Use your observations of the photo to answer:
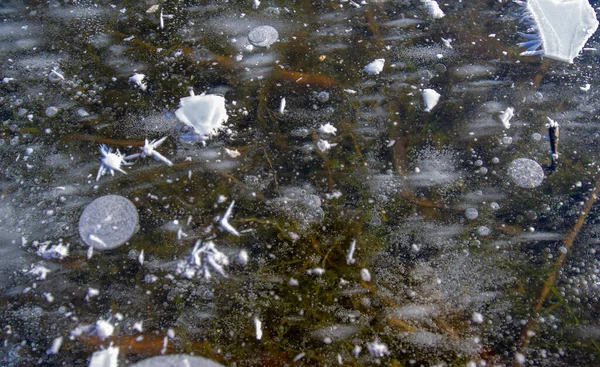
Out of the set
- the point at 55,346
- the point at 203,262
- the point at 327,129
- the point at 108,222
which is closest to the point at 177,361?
the point at 203,262

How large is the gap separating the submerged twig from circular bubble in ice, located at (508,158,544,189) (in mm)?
269

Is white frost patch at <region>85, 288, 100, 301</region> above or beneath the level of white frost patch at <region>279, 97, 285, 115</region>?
beneath

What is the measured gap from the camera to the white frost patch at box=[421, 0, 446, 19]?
2826mm

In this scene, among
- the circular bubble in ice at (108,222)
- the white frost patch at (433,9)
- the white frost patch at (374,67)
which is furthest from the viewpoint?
the white frost patch at (433,9)

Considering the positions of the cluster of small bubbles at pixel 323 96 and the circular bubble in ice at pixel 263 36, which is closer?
the cluster of small bubbles at pixel 323 96

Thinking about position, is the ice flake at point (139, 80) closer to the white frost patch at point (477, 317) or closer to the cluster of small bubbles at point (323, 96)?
the cluster of small bubbles at point (323, 96)

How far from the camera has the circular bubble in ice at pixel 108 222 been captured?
82.6 inches

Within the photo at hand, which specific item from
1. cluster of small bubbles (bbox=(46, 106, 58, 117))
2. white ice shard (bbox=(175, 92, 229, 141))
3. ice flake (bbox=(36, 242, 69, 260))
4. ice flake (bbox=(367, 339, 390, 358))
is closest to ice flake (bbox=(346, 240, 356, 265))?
ice flake (bbox=(367, 339, 390, 358))

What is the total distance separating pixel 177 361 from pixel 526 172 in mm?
2065

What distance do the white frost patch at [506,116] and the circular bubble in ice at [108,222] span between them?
7.09ft

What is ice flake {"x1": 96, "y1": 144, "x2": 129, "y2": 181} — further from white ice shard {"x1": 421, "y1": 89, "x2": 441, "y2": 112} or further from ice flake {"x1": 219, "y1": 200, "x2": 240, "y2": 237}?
white ice shard {"x1": 421, "y1": 89, "x2": 441, "y2": 112}

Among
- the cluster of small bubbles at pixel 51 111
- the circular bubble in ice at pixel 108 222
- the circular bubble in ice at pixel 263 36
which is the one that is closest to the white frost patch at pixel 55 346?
the circular bubble in ice at pixel 108 222

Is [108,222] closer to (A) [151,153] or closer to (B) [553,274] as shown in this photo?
(A) [151,153]

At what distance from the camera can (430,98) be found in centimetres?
250
